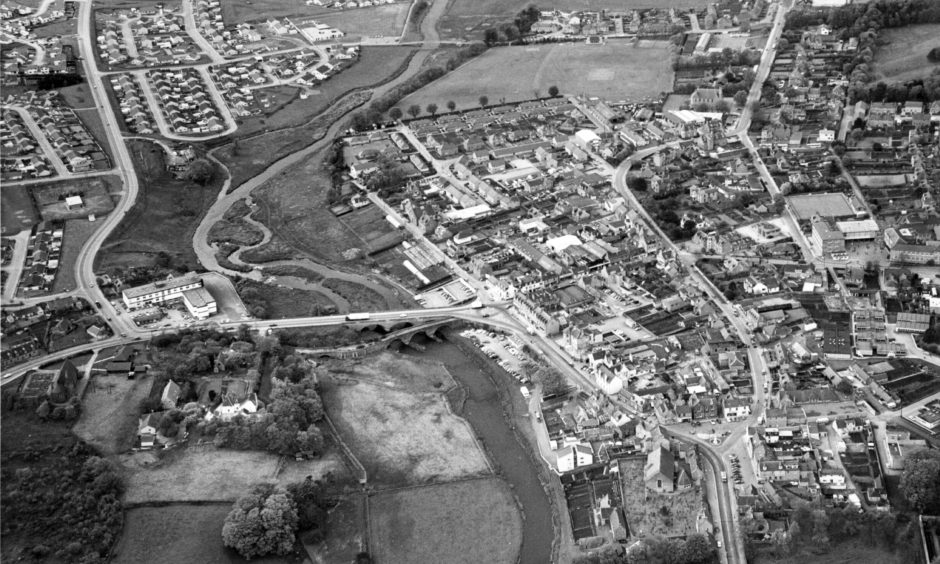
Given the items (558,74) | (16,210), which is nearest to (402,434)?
(16,210)

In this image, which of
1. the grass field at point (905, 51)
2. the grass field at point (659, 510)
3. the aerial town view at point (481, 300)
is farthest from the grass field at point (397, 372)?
the grass field at point (905, 51)

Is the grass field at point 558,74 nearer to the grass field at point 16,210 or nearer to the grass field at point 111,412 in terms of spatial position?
the grass field at point 16,210

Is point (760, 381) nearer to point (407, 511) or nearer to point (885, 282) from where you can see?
point (885, 282)

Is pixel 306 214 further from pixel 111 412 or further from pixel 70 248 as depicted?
pixel 111 412

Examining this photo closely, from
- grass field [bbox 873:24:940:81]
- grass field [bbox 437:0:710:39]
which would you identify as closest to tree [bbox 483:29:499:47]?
grass field [bbox 437:0:710:39]

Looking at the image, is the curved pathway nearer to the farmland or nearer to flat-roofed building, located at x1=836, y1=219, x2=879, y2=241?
the farmland
